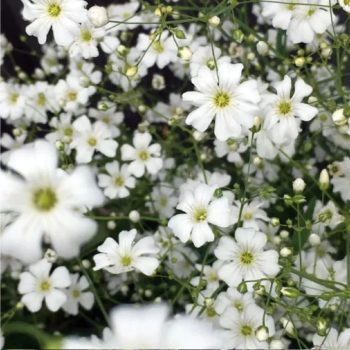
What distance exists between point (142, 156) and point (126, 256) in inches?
6.9

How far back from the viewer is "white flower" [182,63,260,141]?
556mm

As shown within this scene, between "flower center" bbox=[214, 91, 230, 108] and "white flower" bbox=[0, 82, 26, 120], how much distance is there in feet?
0.98

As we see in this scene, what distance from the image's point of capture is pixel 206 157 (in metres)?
0.76

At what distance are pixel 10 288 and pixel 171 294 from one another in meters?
0.19

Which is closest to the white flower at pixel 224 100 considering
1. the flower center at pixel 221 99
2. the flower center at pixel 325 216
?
the flower center at pixel 221 99

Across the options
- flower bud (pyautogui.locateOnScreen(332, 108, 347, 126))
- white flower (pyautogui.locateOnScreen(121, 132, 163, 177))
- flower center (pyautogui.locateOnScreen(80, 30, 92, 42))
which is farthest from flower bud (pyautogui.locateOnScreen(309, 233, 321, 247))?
flower center (pyautogui.locateOnScreen(80, 30, 92, 42))

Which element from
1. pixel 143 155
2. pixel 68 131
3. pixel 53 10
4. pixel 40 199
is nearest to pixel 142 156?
pixel 143 155

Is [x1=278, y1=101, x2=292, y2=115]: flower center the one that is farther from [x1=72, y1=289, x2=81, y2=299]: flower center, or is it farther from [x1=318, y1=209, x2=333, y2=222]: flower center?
[x1=72, y1=289, x2=81, y2=299]: flower center

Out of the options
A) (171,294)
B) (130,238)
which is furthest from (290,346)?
(130,238)

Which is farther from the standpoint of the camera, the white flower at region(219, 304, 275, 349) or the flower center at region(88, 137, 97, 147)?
the flower center at region(88, 137, 97, 147)

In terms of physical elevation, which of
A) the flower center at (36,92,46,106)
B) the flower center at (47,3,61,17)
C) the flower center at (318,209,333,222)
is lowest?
the flower center at (318,209,333,222)

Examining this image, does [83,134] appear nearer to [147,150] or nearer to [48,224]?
[147,150]

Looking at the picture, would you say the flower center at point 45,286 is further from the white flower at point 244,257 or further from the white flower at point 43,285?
the white flower at point 244,257

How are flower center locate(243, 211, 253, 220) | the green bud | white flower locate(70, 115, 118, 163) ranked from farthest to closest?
white flower locate(70, 115, 118, 163) < flower center locate(243, 211, 253, 220) < the green bud
